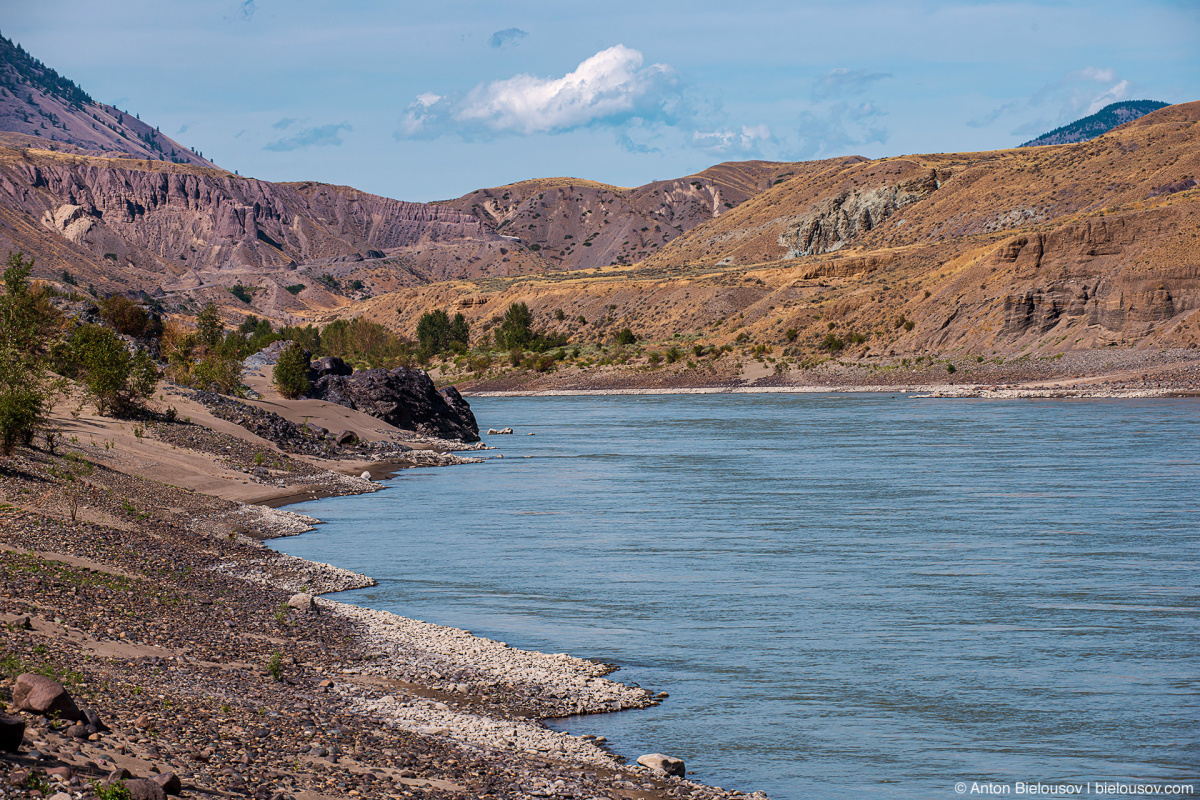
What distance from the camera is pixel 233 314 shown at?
164375 millimetres

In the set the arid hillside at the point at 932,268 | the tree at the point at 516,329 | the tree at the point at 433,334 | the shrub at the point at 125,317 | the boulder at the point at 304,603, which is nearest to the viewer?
the boulder at the point at 304,603

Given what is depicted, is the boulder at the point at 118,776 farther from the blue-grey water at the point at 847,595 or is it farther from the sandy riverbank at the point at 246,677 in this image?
the blue-grey water at the point at 847,595

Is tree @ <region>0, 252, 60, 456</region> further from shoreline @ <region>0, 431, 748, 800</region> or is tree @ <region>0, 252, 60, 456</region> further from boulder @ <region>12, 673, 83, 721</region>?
boulder @ <region>12, 673, 83, 721</region>

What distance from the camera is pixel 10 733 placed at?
7539 millimetres

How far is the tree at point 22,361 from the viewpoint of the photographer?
21.6 m

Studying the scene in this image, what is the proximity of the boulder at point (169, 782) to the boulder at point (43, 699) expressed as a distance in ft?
4.05

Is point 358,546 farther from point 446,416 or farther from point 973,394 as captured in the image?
point 973,394

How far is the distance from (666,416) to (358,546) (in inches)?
1897

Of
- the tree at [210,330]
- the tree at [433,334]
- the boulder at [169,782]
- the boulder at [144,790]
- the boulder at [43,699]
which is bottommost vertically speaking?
the boulder at [169,782]

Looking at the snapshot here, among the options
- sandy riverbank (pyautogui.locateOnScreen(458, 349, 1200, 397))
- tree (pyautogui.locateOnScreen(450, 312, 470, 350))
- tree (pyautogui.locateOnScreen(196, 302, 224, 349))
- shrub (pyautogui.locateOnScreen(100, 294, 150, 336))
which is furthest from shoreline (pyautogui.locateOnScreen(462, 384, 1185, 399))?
shrub (pyautogui.locateOnScreen(100, 294, 150, 336))

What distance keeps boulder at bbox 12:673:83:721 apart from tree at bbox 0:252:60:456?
14.6 metres

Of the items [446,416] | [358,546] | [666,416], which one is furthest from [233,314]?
[358,546]

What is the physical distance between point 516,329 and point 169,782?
120m

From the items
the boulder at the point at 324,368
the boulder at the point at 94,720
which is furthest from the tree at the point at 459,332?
the boulder at the point at 94,720
